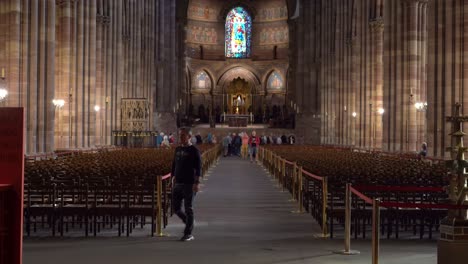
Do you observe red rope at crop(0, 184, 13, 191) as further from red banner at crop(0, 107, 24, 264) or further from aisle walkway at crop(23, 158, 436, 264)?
aisle walkway at crop(23, 158, 436, 264)

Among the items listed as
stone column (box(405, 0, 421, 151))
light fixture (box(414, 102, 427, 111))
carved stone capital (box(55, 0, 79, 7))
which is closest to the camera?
light fixture (box(414, 102, 427, 111))

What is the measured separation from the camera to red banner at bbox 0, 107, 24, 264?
638 centimetres

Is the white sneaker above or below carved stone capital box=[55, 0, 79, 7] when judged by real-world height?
below

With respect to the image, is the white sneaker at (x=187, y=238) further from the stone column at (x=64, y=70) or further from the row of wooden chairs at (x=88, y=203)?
the stone column at (x=64, y=70)

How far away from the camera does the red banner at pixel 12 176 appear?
6375mm

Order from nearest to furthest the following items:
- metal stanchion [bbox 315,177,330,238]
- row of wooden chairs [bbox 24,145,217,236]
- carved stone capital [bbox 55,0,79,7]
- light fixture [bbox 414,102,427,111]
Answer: row of wooden chairs [bbox 24,145,217,236] → metal stanchion [bbox 315,177,330,238] → light fixture [bbox 414,102,427,111] → carved stone capital [bbox 55,0,79,7]

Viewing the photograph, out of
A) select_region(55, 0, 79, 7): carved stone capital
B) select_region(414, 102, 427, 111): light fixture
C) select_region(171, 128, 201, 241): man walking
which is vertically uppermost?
select_region(55, 0, 79, 7): carved stone capital

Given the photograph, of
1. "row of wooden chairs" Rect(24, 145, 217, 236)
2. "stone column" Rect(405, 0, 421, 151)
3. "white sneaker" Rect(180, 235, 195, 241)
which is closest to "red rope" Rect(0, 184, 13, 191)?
"white sneaker" Rect(180, 235, 195, 241)

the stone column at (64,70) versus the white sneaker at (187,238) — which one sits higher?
the stone column at (64,70)

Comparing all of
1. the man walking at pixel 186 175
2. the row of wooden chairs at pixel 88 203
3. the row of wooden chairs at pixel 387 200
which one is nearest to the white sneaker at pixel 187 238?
the man walking at pixel 186 175

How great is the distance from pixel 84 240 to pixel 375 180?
23.9 feet

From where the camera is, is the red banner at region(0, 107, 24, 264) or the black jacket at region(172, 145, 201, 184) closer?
the red banner at region(0, 107, 24, 264)

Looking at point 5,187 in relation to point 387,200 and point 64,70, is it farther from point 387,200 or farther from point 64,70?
point 64,70

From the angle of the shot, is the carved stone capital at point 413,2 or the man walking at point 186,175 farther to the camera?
the carved stone capital at point 413,2
